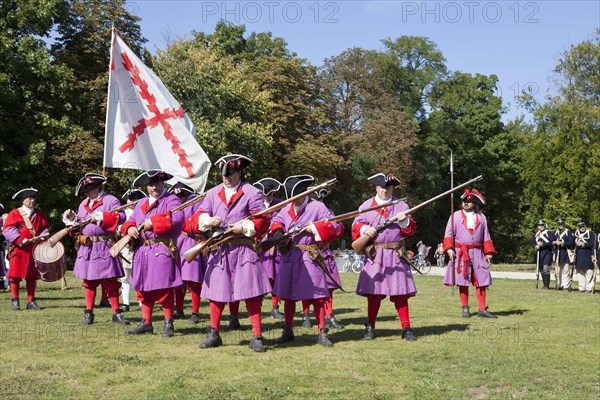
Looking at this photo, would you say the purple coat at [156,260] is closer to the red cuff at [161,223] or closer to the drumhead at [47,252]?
the red cuff at [161,223]

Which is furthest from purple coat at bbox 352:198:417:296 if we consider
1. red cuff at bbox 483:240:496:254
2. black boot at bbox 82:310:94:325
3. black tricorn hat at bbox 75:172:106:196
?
black boot at bbox 82:310:94:325

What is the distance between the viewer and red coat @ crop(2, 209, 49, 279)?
15.6 m

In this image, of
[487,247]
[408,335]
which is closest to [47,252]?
[408,335]

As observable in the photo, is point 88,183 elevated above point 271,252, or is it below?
above

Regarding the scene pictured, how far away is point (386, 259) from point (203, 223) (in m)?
2.92

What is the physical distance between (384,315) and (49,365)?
7.50m

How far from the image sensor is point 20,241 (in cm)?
1585

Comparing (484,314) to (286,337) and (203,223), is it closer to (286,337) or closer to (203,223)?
(286,337)

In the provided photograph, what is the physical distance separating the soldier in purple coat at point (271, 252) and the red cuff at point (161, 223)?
1.51m

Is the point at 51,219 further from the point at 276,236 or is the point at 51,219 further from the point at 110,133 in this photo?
the point at 276,236

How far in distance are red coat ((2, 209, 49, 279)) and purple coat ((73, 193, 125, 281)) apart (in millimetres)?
3579

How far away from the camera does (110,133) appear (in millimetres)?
13242

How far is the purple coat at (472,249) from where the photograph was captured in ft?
48.2

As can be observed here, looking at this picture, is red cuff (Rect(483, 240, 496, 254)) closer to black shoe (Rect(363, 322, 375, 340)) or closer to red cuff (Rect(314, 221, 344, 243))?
black shoe (Rect(363, 322, 375, 340))
